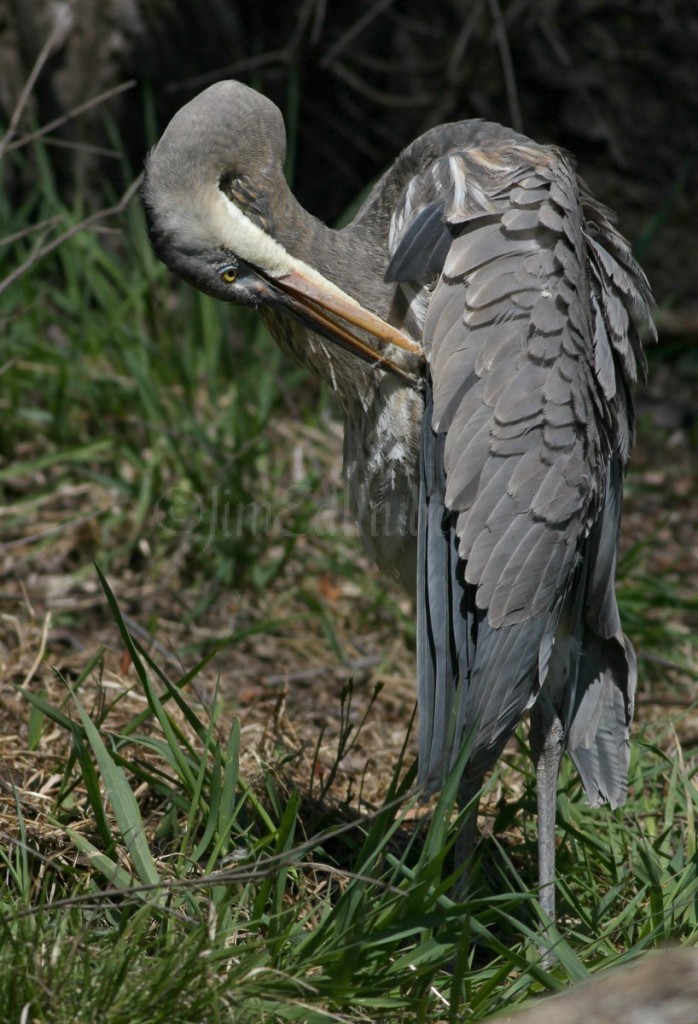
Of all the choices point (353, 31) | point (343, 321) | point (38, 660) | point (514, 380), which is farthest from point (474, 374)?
point (353, 31)

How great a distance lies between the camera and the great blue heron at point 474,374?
285cm

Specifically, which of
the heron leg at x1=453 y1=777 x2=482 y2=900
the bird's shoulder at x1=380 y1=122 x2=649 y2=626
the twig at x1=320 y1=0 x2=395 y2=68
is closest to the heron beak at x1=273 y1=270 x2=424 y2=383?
the bird's shoulder at x1=380 y1=122 x2=649 y2=626

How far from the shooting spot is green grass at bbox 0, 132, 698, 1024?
2422mm

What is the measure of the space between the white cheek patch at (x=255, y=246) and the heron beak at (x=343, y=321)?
0.01 m

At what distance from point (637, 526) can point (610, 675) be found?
2.29 m

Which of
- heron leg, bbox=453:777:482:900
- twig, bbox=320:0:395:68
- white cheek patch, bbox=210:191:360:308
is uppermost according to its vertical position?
twig, bbox=320:0:395:68

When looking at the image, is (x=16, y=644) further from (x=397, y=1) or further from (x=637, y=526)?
(x=397, y=1)

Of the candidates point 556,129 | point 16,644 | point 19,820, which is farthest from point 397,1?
point 19,820

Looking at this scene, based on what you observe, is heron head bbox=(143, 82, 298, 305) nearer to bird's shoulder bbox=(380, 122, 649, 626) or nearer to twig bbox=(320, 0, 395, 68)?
bird's shoulder bbox=(380, 122, 649, 626)

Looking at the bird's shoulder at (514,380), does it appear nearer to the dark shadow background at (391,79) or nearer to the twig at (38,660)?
the twig at (38,660)

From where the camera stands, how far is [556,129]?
21.8 ft

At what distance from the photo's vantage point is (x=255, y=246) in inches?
120

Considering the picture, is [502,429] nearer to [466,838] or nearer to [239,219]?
[239,219]

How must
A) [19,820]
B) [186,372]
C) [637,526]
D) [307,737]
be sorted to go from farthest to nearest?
[637,526] → [186,372] → [307,737] → [19,820]
